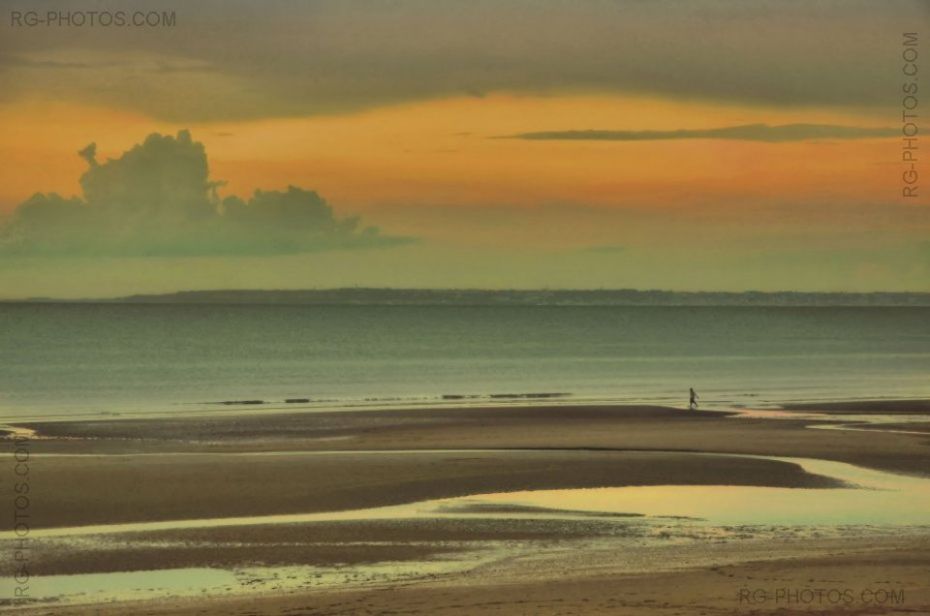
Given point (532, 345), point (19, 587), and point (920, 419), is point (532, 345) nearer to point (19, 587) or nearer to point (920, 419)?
point (920, 419)

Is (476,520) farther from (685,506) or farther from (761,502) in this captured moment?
(761,502)

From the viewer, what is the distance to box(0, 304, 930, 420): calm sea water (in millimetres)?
55312

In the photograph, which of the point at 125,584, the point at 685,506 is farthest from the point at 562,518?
the point at 125,584

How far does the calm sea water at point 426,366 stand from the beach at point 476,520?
16.5m

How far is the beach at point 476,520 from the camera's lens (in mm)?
16500

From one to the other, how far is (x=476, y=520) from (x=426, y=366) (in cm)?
6098

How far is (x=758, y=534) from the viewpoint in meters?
20.7

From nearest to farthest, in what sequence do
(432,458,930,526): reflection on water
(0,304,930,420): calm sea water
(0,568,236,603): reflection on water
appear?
(0,568,236,603): reflection on water < (432,458,930,526): reflection on water < (0,304,930,420): calm sea water

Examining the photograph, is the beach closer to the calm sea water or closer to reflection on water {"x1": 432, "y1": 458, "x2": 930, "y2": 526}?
reflection on water {"x1": 432, "y1": 458, "x2": 930, "y2": 526}

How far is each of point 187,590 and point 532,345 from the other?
3787 inches

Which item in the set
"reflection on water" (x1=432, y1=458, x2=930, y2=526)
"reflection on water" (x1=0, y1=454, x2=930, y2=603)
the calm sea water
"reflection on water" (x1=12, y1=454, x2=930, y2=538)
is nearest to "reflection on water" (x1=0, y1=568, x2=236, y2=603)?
"reflection on water" (x1=0, y1=454, x2=930, y2=603)

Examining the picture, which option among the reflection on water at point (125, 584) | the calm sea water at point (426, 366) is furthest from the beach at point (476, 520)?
the calm sea water at point (426, 366)

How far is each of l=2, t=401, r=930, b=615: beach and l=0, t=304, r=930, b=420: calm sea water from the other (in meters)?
16.5

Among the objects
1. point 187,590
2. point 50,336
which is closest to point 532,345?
point 50,336
